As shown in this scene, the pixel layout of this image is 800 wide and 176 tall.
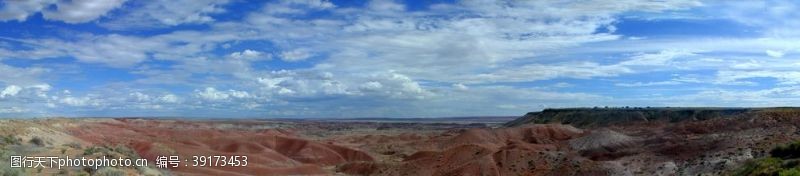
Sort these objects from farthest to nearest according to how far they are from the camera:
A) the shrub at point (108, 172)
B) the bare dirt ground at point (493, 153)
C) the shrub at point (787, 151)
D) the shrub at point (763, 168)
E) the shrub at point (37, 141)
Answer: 1. the shrub at point (37, 141)
2. the bare dirt ground at point (493, 153)
3. the shrub at point (787, 151)
4. the shrub at point (108, 172)
5. the shrub at point (763, 168)

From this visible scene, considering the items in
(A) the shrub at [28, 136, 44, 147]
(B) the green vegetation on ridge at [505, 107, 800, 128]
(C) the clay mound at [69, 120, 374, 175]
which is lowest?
(C) the clay mound at [69, 120, 374, 175]

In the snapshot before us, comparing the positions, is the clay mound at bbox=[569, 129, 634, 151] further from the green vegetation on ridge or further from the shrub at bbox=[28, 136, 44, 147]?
the shrub at bbox=[28, 136, 44, 147]

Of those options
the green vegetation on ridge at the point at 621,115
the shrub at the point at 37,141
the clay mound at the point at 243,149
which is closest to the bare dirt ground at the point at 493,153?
the shrub at the point at 37,141

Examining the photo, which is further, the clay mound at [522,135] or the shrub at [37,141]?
the clay mound at [522,135]

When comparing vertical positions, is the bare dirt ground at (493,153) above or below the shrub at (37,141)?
below

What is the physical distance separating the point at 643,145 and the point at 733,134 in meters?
5.74

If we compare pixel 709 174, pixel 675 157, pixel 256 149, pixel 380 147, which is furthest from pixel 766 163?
pixel 380 147

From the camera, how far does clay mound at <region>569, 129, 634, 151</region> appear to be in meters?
42.3

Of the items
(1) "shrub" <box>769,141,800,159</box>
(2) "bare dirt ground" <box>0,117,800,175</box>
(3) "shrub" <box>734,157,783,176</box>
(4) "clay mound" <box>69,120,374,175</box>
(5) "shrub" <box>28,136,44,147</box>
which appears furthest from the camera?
(4) "clay mound" <box>69,120,374,175</box>

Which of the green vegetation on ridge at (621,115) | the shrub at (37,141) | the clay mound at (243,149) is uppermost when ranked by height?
the green vegetation on ridge at (621,115)

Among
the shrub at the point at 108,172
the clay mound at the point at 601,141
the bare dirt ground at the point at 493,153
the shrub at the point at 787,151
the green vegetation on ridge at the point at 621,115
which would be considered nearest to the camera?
the shrub at the point at 108,172

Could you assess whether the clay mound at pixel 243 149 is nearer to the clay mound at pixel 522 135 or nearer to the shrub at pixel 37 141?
the shrub at pixel 37 141

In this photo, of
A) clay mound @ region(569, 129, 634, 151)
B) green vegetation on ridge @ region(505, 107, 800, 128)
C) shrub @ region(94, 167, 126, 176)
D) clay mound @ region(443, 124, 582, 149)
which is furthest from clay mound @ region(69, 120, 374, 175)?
green vegetation on ridge @ region(505, 107, 800, 128)

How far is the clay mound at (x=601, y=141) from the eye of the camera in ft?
139
